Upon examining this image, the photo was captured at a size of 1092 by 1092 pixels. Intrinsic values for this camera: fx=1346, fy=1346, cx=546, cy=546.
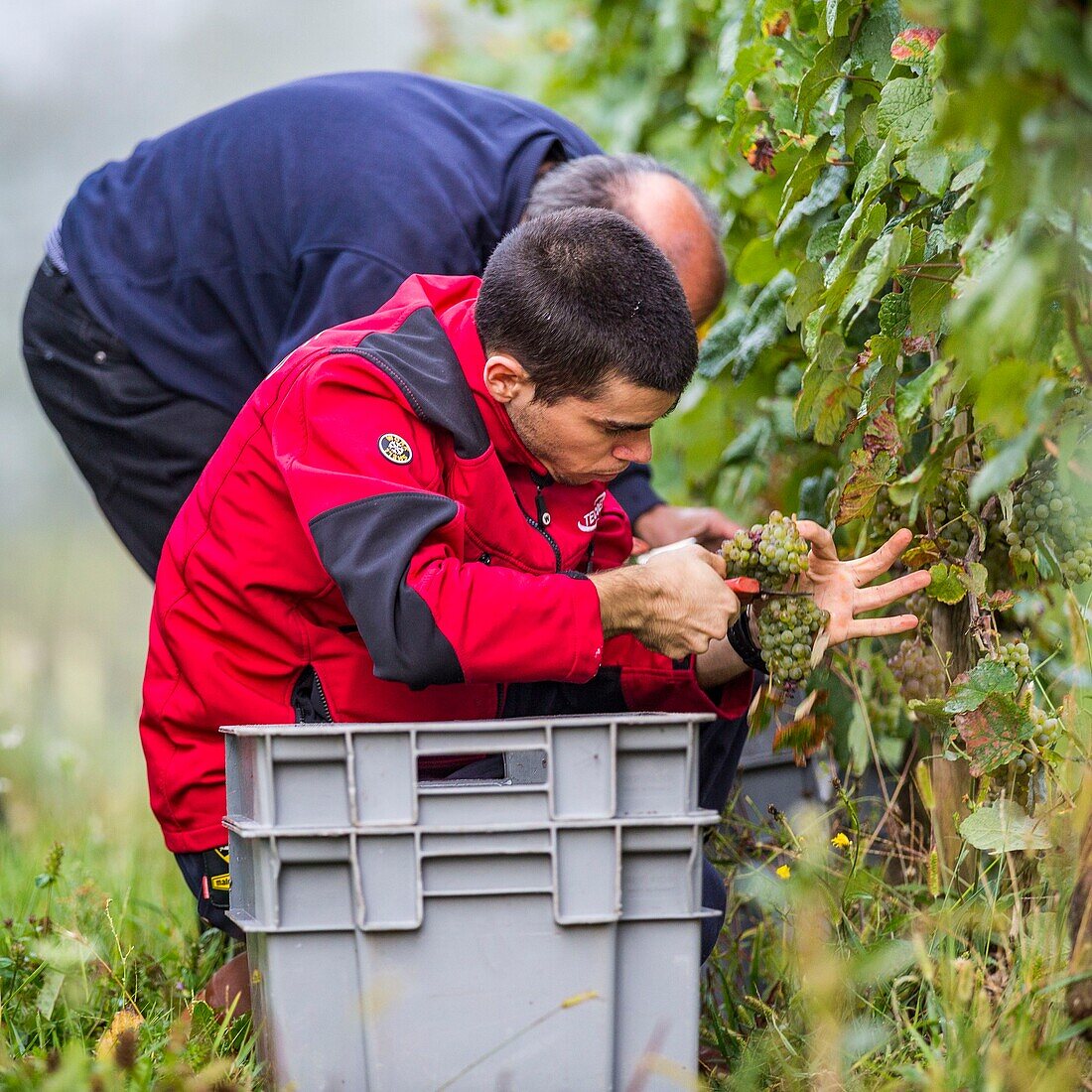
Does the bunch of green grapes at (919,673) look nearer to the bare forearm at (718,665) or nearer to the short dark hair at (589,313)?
the bare forearm at (718,665)

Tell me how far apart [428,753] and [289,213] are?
1.43 meters

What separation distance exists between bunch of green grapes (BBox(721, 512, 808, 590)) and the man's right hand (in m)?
0.06

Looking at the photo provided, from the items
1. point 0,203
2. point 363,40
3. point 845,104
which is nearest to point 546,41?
point 363,40

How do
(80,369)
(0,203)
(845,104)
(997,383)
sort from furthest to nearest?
(0,203)
(80,369)
(845,104)
(997,383)

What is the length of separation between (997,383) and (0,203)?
525cm

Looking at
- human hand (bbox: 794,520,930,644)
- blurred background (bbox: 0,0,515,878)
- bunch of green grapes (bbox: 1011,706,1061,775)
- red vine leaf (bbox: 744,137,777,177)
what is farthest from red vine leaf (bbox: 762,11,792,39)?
blurred background (bbox: 0,0,515,878)

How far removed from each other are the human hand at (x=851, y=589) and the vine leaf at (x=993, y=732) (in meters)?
0.18

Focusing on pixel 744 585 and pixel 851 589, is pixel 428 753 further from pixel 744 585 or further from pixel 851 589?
pixel 851 589

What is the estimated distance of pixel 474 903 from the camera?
167 centimetres

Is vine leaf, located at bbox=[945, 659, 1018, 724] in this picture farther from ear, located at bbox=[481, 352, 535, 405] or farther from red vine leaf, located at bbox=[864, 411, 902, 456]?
ear, located at bbox=[481, 352, 535, 405]

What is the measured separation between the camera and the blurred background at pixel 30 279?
17.2ft

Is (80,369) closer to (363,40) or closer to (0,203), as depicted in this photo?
(0,203)

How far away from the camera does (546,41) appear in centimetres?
612

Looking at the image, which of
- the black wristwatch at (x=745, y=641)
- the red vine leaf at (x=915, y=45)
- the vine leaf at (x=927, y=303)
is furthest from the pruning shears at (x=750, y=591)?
the red vine leaf at (x=915, y=45)
